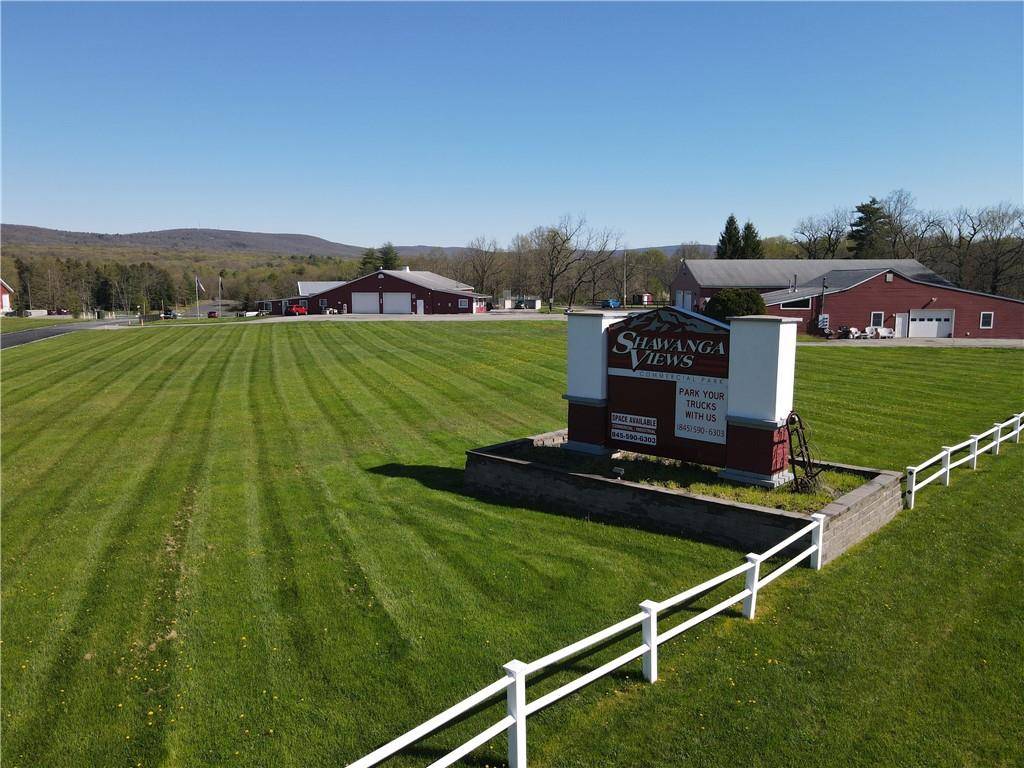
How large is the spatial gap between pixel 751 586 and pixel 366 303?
2860 inches

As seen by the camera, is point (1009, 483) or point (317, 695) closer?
point (317, 695)

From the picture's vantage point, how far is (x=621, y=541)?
1077 centimetres

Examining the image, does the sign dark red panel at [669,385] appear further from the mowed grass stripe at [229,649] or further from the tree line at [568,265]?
the tree line at [568,265]

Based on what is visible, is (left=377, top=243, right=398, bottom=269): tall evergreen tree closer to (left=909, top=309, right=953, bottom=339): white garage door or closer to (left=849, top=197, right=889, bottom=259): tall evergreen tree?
(left=849, top=197, right=889, bottom=259): tall evergreen tree

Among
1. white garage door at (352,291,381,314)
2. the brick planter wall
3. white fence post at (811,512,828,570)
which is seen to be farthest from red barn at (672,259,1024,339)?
white garage door at (352,291,381,314)

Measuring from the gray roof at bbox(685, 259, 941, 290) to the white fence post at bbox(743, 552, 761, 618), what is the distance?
2337 inches

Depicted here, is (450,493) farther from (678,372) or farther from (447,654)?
(447,654)

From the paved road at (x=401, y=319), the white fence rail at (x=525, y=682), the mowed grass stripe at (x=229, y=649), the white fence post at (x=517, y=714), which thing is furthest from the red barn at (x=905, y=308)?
the white fence post at (x=517, y=714)

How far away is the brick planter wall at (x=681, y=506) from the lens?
10.2m

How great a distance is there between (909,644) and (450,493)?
8.38m

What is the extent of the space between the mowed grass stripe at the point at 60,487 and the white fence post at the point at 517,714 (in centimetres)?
829

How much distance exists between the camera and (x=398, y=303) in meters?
76.9

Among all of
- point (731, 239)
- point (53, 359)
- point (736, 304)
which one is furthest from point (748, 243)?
point (53, 359)

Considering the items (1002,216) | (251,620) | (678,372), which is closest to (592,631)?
(251,620)
